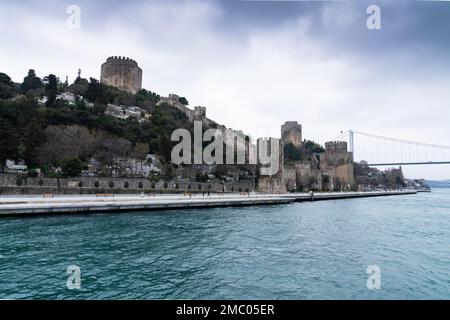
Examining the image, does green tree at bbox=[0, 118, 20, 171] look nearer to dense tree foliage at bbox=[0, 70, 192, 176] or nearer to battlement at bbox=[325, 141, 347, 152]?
dense tree foliage at bbox=[0, 70, 192, 176]

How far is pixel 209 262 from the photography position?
8.88m

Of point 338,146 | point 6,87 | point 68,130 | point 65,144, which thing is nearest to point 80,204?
point 65,144

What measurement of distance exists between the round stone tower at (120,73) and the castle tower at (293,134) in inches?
1889

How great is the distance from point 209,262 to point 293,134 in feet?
287

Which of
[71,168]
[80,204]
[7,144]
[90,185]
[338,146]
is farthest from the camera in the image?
[338,146]

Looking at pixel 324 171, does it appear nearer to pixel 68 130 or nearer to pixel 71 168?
pixel 68 130

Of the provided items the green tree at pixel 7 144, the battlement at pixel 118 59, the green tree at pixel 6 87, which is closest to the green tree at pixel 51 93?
the green tree at pixel 6 87

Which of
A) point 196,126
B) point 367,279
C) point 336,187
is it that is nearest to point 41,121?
point 196,126

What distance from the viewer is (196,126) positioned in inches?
2368

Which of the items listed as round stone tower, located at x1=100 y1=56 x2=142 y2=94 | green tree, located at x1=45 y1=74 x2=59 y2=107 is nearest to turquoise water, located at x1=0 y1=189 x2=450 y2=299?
green tree, located at x1=45 y1=74 x2=59 y2=107

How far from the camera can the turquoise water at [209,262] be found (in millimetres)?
6645

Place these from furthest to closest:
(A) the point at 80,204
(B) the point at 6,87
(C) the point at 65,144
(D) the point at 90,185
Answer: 1. (B) the point at 6,87
2. (C) the point at 65,144
3. (D) the point at 90,185
4. (A) the point at 80,204

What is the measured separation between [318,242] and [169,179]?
28.0 m

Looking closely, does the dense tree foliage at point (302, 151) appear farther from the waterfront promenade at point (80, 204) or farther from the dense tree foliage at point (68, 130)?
the waterfront promenade at point (80, 204)
